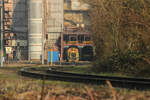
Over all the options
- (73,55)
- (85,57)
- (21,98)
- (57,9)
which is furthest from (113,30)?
(57,9)

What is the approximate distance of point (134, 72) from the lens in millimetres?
17219

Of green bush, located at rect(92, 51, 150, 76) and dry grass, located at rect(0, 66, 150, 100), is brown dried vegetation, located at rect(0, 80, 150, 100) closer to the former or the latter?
dry grass, located at rect(0, 66, 150, 100)

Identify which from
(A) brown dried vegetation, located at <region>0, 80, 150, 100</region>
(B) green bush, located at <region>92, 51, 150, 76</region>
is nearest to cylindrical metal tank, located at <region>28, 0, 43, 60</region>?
(B) green bush, located at <region>92, 51, 150, 76</region>

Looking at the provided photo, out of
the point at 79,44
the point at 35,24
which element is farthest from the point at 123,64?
the point at 35,24

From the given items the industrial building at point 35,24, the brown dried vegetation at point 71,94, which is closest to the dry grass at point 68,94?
the brown dried vegetation at point 71,94

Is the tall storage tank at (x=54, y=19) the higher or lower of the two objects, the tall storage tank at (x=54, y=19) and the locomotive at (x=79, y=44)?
the higher

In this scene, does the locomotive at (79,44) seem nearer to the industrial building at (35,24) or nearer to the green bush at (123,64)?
the industrial building at (35,24)

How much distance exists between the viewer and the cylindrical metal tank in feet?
190

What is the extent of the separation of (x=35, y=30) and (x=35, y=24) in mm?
1309

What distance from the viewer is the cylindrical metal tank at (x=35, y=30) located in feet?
190

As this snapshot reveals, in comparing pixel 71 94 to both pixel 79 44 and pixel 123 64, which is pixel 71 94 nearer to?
pixel 123 64

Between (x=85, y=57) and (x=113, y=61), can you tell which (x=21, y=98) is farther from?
(x=85, y=57)

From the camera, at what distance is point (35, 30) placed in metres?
59.6

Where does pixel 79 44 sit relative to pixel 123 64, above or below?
below
